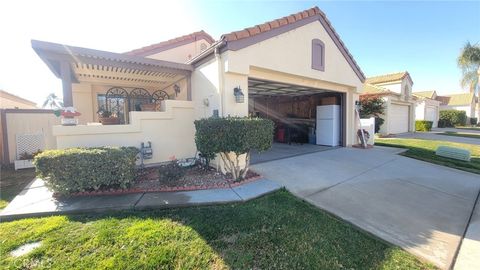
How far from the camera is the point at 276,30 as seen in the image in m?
6.72

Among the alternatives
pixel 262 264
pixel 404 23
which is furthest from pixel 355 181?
pixel 404 23

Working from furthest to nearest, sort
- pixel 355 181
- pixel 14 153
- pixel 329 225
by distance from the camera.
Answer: pixel 14 153 < pixel 355 181 < pixel 329 225

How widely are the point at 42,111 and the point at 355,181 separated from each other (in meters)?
11.8

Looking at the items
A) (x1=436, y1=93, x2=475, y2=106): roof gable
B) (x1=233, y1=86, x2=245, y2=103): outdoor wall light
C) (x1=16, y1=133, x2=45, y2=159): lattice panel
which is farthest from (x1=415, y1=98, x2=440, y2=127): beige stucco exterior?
(x1=16, y1=133, x2=45, y2=159): lattice panel

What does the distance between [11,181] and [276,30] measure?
30.6 feet

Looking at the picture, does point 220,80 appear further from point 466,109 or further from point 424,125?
point 466,109

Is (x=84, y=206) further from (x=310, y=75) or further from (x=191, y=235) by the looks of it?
(x=310, y=75)

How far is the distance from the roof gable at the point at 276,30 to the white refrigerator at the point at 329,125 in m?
3.14

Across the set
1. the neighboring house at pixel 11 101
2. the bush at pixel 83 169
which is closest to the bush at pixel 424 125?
the bush at pixel 83 169

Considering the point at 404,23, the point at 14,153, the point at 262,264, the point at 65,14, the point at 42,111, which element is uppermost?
the point at 404,23

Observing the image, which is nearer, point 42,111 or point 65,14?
point 65,14

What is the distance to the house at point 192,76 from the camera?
18.9 feet

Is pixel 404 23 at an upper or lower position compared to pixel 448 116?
upper

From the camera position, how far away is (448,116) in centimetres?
2856
